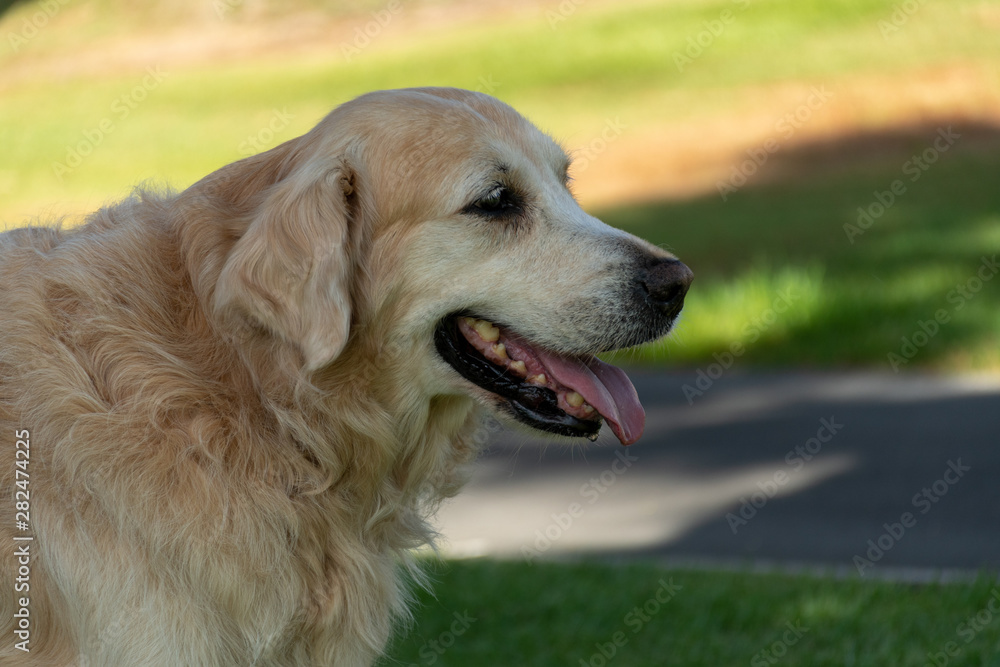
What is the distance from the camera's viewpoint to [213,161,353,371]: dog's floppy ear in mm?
2865

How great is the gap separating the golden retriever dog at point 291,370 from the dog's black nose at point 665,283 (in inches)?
0.5

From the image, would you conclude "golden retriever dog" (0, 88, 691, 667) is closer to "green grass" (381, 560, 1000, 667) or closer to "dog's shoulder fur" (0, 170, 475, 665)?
"dog's shoulder fur" (0, 170, 475, 665)

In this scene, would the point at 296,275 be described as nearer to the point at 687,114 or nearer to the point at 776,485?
the point at 776,485

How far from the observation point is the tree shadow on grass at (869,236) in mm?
9266

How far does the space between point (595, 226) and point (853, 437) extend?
14.4 feet

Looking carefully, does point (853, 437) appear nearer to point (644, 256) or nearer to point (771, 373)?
point (771, 373)

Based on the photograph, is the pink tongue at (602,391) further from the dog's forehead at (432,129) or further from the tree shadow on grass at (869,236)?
the tree shadow on grass at (869,236)

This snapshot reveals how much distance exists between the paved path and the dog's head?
1849 millimetres

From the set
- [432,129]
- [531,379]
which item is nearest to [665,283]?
[531,379]

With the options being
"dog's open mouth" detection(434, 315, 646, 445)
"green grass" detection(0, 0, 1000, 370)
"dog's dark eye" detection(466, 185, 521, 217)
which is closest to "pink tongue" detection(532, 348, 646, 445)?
"dog's open mouth" detection(434, 315, 646, 445)

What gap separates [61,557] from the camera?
2.74 meters

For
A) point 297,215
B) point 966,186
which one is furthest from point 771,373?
point 966,186

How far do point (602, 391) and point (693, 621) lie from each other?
1.90 metres

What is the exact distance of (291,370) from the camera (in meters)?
2.99
